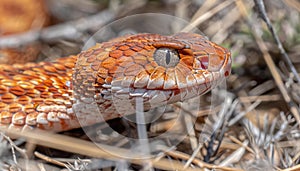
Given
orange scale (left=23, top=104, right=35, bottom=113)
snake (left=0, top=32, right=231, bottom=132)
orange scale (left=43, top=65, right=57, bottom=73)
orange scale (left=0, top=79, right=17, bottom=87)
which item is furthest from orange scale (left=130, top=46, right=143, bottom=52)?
orange scale (left=0, top=79, right=17, bottom=87)

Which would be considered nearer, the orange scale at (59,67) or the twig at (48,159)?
the twig at (48,159)

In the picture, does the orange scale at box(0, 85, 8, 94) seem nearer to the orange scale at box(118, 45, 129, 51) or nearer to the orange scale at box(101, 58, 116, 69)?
the orange scale at box(101, 58, 116, 69)

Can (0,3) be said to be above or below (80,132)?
above

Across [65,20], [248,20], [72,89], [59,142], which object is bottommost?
[59,142]

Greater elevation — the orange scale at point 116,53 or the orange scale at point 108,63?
the orange scale at point 116,53

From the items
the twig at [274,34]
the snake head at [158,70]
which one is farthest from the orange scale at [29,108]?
the twig at [274,34]

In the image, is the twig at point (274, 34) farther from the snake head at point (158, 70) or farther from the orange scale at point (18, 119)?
the orange scale at point (18, 119)

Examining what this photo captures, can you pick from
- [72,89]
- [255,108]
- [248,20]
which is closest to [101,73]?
[72,89]

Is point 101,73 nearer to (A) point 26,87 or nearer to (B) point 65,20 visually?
(A) point 26,87
